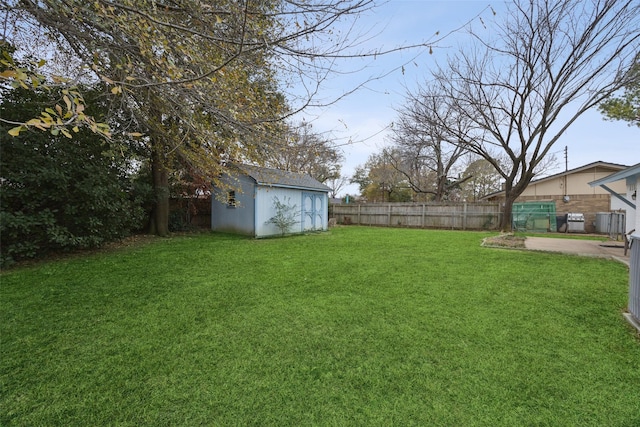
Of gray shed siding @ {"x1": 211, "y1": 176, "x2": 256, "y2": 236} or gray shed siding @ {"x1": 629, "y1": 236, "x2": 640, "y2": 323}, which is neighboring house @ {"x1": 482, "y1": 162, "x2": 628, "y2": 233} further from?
gray shed siding @ {"x1": 629, "y1": 236, "x2": 640, "y2": 323}

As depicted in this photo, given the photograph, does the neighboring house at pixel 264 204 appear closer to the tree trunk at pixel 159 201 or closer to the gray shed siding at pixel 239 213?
the gray shed siding at pixel 239 213

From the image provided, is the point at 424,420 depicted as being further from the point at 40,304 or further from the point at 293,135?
the point at 40,304

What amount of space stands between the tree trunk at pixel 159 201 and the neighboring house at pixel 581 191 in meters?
16.4

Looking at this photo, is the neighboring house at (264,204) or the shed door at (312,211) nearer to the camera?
the neighboring house at (264,204)

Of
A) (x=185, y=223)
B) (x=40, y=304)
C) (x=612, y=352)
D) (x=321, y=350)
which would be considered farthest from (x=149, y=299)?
(x=185, y=223)

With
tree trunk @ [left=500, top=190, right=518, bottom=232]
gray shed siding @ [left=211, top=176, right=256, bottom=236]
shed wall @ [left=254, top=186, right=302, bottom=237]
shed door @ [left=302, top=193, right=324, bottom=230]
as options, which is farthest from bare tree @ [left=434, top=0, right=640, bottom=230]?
gray shed siding @ [left=211, top=176, right=256, bottom=236]

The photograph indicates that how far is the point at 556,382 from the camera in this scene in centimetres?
196

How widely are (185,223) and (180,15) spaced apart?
367 inches

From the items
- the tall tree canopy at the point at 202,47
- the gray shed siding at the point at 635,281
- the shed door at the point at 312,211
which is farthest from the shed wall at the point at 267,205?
the gray shed siding at the point at 635,281

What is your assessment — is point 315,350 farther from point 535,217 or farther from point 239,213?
point 535,217

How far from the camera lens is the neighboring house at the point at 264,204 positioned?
31.9 feet

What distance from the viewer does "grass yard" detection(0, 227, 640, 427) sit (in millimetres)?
1701

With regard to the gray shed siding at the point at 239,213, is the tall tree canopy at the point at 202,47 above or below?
above

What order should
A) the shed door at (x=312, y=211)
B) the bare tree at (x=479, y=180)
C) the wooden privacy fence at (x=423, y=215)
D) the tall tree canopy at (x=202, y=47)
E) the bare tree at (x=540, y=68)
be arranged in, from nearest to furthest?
the tall tree canopy at (x=202, y=47)
the bare tree at (x=540, y=68)
the shed door at (x=312, y=211)
the wooden privacy fence at (x=423, y=215)
the bare tree at (x=479, y=180)
